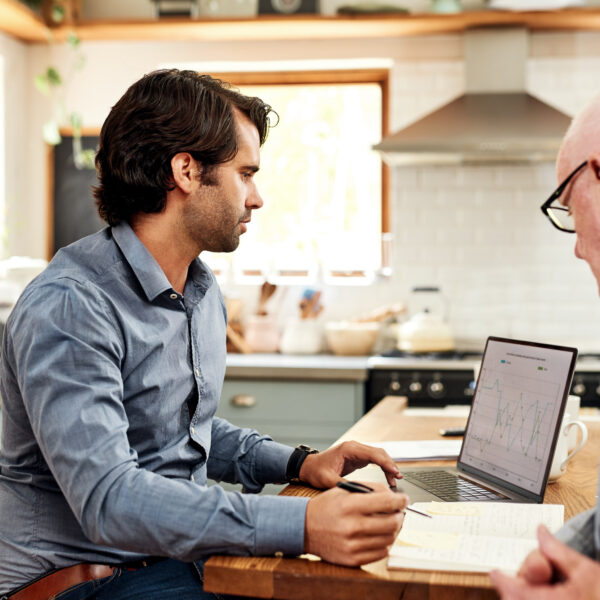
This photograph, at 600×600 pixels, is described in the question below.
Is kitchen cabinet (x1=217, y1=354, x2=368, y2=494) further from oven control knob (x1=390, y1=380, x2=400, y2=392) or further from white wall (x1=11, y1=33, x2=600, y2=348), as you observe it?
white wall (x1=11, y1=33, x2=600, y2=348)

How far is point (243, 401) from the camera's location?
3822 millimetres

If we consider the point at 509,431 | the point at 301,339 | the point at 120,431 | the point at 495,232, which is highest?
the point at 495,232

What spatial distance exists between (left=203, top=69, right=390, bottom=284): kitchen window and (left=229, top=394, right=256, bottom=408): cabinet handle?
0.98m

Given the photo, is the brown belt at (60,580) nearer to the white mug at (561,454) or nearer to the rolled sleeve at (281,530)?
the rolled sleeve at (281,530)

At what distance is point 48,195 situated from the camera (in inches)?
187

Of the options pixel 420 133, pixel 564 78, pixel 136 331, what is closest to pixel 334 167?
pixel 420 133

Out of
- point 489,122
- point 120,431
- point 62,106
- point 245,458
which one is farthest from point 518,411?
point 62,106

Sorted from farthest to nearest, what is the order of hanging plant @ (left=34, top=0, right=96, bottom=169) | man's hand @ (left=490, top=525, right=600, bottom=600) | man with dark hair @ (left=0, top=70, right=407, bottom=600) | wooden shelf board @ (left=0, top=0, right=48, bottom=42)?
1. hanging plant @ (left=34, top=0, right=96, bottom=169)
2. wooden shelf board @ (left=0, top=0, right=48, bottom=42)
3. man with dark hair @ (left=0, top=70, right=407, bottom=600)
4. man's hand @ (left=490, top=525, right=600, bottom=600)

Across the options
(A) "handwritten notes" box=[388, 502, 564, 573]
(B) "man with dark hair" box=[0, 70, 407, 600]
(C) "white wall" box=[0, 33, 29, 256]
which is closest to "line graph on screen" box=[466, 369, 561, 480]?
(A) "handwritten notes" box=[388, 502, 564, 573]

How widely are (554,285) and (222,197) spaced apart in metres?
3.02

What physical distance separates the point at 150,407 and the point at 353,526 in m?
0.52

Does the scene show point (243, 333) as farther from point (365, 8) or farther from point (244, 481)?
point (244, 481)

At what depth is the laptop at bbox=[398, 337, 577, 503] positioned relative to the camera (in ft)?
5.32

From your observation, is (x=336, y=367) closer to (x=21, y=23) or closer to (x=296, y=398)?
(x=296, y=398)
